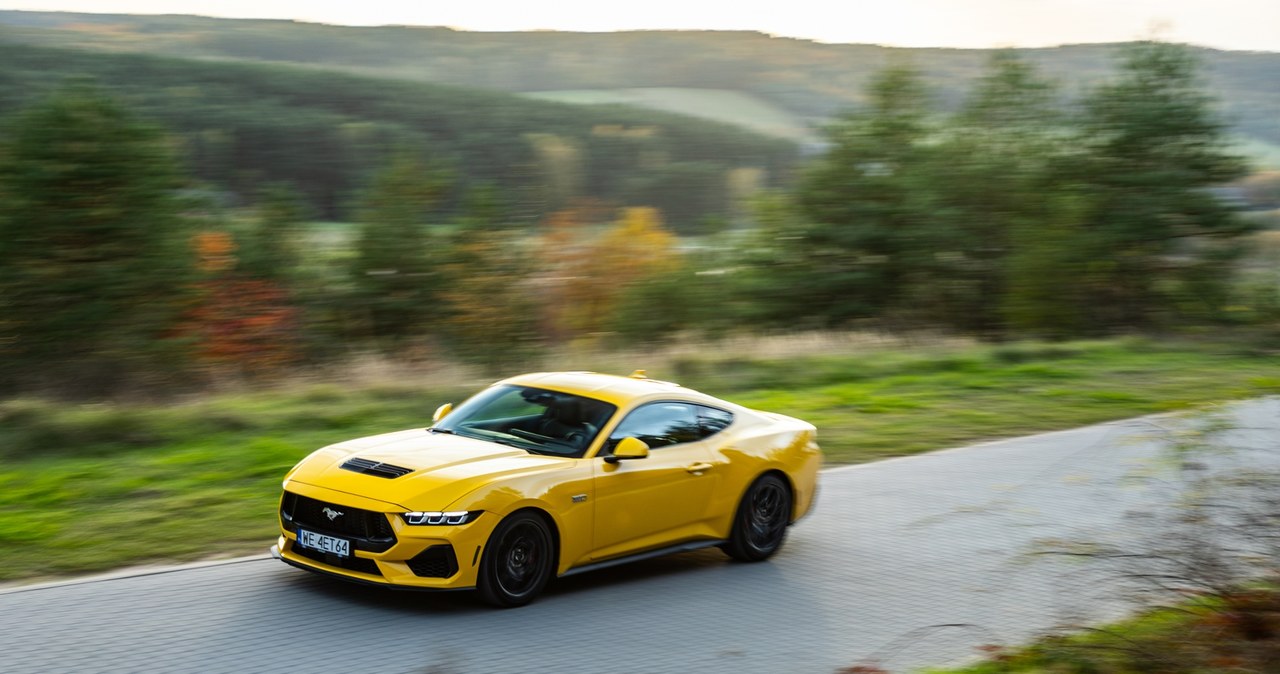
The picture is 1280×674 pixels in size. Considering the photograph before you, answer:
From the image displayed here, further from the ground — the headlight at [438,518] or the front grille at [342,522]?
the headlight at [438,518]

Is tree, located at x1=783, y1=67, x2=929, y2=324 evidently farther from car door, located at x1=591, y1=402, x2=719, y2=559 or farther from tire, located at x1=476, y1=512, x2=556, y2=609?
tire, located at x1=476, y1=512, x2=556, y2=609

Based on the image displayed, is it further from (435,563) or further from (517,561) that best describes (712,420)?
(435,563)

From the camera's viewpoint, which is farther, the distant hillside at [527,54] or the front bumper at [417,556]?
the distant hillside at [527,54]

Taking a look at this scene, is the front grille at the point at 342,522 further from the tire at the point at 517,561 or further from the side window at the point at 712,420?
the side window at the point at 712,420

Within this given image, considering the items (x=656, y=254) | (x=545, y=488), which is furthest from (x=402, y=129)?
(x=545, y=488)

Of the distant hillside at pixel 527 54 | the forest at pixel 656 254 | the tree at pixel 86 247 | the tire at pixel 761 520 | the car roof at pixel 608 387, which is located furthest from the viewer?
the distant hillside at pixel 527 54

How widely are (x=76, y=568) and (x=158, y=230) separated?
1886cm

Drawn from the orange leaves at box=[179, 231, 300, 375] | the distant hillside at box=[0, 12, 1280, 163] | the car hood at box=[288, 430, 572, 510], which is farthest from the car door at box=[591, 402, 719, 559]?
the distant hillside at box=[0, 12, 1280, 163]

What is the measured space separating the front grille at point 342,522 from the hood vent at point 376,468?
299 millimetres

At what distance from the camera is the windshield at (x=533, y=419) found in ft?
27.1

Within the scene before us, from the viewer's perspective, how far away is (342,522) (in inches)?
288

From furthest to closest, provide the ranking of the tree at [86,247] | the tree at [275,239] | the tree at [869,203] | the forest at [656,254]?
the tree at [275,239] → the tree at [869,203] → the forest at [656,254] → the tree at [86,247]

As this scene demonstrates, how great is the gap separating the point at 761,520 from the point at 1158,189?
30.7 meters

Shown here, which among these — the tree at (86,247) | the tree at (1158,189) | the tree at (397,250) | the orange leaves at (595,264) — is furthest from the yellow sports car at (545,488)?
the tree at (1158,189)
